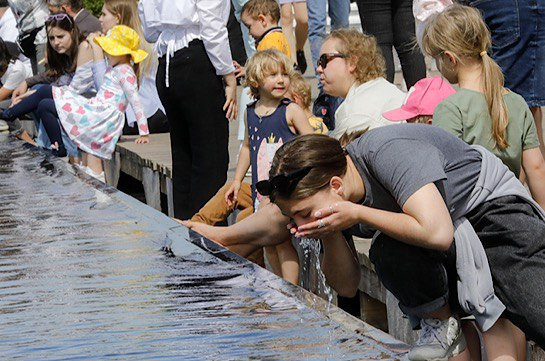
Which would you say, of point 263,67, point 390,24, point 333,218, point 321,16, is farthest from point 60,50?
point 333,218

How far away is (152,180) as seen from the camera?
8.52 m

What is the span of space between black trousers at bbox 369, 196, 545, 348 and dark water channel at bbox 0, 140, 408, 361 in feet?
1.33

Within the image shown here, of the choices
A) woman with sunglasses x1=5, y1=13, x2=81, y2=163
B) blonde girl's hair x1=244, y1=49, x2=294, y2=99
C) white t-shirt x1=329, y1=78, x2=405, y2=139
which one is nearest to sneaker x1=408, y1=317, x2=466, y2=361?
white t-shirt x1=329, y1=78, x2=405, y2=139

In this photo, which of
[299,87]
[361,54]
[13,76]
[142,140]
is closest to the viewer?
[361,54]

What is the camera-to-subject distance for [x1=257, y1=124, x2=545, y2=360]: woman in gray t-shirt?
11.3 feet

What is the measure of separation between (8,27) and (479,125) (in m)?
11.1

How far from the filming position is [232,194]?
5801 mm

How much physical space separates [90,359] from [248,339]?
431 mm

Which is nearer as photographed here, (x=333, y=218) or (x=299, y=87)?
(x=333, y=218)

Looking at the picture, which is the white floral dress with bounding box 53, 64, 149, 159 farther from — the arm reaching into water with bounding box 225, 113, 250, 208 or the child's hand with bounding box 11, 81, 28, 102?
the arm reaching into water with bounding box 225, 113, 250, 208

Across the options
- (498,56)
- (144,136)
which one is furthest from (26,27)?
(498,56)

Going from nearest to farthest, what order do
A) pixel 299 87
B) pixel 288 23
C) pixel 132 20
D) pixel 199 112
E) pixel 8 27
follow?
1. pixel 299 87
2. pixel 199 112
3. pixel 288 23
4. pixel 132 20
5. pixel 8 27

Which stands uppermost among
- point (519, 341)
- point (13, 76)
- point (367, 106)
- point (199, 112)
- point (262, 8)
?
point (262, 8)

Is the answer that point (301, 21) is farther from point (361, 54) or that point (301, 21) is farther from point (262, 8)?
point (361, 54)
